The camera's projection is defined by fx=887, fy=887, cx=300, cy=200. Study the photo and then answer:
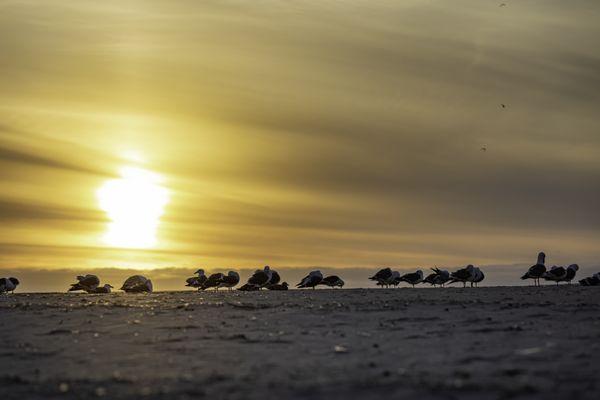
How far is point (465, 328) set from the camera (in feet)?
79.3

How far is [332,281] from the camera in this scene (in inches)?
2404

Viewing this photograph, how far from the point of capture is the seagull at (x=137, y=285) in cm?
5456

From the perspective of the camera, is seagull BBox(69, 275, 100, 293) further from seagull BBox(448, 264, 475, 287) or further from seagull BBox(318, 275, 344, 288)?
seagull BBox(448, 264, 475, 287)

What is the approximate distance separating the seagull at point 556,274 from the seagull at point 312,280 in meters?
15.1

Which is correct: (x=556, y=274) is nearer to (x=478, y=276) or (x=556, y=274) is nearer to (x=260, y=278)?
(x=478, y=276)

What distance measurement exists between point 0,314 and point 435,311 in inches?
619

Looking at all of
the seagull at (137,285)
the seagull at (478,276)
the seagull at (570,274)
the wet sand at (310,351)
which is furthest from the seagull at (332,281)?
the wet sand at (310,351)

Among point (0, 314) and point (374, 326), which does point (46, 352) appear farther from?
point (0, 314)

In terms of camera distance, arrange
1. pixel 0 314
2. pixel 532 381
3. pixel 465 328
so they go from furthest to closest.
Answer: pixel 0 314 → pixel 465 328 → pixel 532 381

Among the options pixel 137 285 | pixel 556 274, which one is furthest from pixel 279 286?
pixel 556 274

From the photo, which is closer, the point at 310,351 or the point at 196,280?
the point at 310,351

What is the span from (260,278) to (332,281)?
4980 millimetres

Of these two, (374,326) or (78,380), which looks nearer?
(78,380)

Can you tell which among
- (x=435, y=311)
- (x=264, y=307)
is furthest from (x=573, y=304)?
(x=264, y=307)
